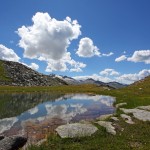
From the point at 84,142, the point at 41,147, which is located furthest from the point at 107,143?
the point at 41,147

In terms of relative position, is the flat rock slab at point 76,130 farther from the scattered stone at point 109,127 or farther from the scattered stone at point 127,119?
the scattered stone at point 127,119

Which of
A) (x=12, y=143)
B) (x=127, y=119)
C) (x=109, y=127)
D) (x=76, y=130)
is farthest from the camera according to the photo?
(x=127, y=119)

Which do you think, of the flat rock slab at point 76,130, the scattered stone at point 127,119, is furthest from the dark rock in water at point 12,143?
the scattered stone at point 127,119

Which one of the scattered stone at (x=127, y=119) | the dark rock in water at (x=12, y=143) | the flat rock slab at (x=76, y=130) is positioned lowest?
the dark rock in water at (x=12, y=143)

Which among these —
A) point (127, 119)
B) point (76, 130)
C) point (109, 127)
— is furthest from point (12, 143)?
point (127, 119)

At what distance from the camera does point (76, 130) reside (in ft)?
83.6

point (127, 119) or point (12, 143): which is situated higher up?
point (127, 119)

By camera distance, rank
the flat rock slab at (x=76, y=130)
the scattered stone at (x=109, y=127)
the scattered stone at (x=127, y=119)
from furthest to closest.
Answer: the scattered stone at (x=127, y=119), the scattered stone at (x=109, y=127), the flat rock slab at (x=76, y=130)

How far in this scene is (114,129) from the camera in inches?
1078

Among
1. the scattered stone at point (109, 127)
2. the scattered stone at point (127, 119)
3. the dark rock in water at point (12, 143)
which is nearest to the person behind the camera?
the dark rock in water at point (12, 143)

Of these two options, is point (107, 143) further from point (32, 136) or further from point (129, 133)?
point (32, 136)

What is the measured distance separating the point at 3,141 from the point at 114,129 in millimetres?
10410

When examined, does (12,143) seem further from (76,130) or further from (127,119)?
(127,119)

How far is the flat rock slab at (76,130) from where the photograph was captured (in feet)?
79.4
